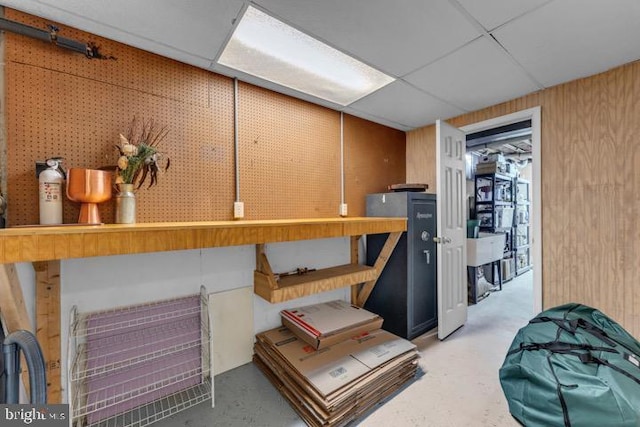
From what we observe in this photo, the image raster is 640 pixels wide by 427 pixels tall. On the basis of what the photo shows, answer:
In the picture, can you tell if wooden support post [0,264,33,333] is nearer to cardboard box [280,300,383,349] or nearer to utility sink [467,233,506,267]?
cardboard box [280,300,383,349]

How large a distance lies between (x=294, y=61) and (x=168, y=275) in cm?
172

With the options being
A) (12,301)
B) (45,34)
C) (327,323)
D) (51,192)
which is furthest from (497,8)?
(12,301)

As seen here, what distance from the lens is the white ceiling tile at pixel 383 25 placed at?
4.31 ft

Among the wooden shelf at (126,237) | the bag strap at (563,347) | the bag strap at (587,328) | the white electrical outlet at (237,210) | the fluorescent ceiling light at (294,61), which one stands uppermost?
the fluorescent ceiling light at (294,61)

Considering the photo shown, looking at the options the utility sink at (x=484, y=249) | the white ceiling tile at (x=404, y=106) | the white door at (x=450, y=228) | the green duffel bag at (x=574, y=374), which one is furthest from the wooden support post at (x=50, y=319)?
the utility sink at (x=484, y=249)

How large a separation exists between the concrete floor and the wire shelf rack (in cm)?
16

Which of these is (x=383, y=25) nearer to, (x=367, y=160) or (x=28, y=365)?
(x=367, y=160)

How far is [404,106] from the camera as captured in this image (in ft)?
8.30

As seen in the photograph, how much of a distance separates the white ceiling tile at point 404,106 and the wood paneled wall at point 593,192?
736 millimetres

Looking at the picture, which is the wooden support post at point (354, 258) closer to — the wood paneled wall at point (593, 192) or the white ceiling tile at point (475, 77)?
the white ceiling tile at point (475, 77)

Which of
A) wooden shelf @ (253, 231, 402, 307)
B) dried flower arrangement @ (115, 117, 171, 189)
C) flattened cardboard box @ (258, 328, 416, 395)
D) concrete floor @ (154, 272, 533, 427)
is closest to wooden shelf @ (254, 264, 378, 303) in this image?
wooden shelf @ (253, 231, 402, 307)

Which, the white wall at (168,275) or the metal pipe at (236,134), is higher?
the metal pipe at (236,134)

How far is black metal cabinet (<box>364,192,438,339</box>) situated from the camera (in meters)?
2.43

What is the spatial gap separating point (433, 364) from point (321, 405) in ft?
3.61
